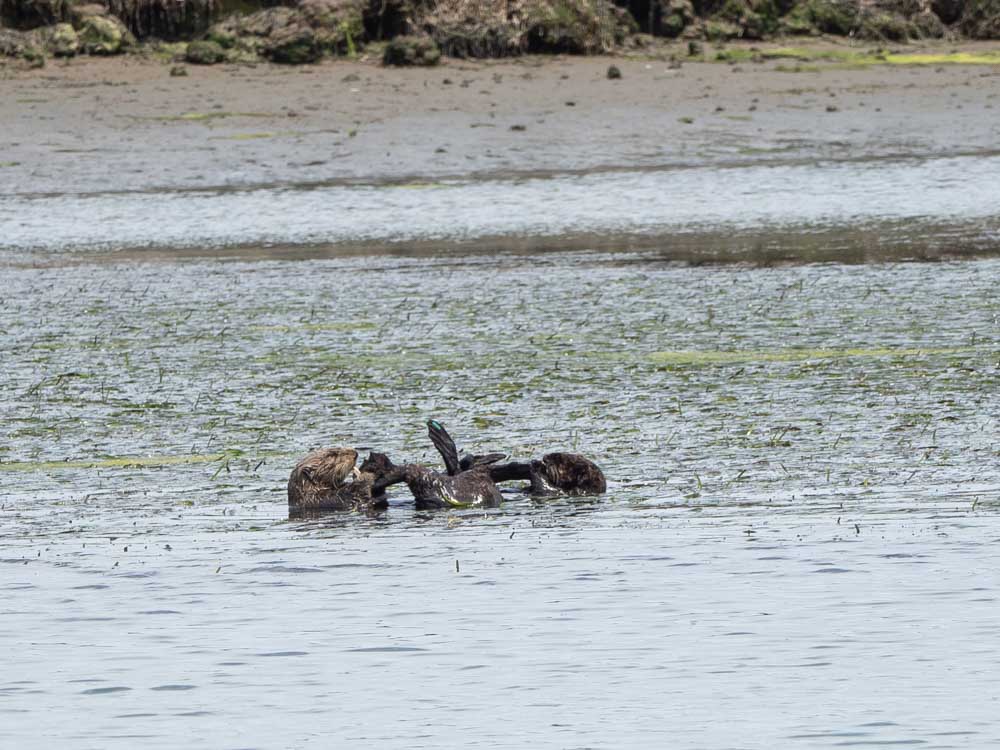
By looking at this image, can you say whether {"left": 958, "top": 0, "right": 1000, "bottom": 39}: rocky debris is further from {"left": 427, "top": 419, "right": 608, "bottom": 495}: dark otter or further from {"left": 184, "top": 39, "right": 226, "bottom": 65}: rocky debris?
{"left": 427, "top": 419, "right": 608, "bottom": 495}: dark otter

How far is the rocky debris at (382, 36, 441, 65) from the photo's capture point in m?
22.9

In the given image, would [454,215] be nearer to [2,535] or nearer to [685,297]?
[685,297]

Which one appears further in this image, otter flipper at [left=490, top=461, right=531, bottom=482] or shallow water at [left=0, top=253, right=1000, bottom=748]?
otter flipper at [left=490, top=461, right=531, bottom=482]

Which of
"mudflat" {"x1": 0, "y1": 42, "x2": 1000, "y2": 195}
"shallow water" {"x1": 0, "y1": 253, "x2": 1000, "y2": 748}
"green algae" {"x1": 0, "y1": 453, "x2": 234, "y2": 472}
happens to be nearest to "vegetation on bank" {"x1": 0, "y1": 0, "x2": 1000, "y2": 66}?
"mudflat" {"x1": 0, "y1": 42, "x2": 1000, "y2": 195}

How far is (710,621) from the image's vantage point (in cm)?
583

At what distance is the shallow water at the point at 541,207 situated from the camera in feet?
52.5

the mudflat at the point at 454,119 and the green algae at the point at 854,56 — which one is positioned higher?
the green algae at the point at 854,56

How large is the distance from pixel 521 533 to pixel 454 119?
13668 mm

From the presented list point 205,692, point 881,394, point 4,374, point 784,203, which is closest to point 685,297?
point 881,394

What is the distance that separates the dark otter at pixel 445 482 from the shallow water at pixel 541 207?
8264 mm

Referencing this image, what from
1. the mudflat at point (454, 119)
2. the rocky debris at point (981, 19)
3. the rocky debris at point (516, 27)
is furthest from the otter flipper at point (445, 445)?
the rocky debris at point (981, 19)

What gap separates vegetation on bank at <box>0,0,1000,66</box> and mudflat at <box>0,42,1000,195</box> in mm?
343

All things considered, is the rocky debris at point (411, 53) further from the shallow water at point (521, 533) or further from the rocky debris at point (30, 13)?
the shallow water at point (521, 533)

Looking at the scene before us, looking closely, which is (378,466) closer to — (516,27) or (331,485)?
(331,485)
